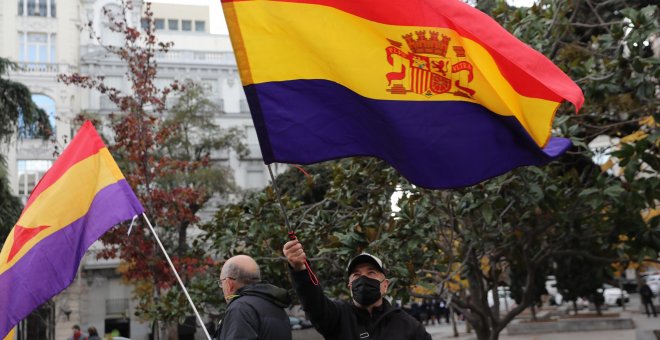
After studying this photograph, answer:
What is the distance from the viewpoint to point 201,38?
52906mm

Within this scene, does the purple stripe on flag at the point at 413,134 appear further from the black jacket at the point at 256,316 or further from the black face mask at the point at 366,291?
the black jacket at the point at 256,316

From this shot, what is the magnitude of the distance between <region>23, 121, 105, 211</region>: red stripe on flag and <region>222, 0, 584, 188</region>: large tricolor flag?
344 cm

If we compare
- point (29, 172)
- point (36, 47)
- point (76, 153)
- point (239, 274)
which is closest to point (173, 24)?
point (36, 47)

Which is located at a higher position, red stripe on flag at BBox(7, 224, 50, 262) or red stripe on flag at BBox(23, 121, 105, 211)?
red stripe on flag at BBox(23, 121, 105, 211)

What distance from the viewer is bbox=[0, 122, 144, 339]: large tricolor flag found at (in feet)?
23.6

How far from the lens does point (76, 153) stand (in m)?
7.78

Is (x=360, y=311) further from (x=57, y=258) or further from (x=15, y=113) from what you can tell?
(x=15, y=113)

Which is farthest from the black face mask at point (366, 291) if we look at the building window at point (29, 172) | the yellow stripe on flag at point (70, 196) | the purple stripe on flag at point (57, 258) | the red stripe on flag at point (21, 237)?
the building window at point (29, 172)

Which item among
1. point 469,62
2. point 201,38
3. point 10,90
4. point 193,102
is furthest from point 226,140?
point 469,62

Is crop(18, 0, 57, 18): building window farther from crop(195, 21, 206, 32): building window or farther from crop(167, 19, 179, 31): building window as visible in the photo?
crop(195, 21, 206, 32): building window

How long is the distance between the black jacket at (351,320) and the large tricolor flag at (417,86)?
868 millimetres

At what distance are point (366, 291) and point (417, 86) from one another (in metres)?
1.41

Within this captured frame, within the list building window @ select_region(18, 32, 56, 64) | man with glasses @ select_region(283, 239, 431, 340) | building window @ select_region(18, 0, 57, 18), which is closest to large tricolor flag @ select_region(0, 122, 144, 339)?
man with glasses @ select_region(283, 239, 431, 340)

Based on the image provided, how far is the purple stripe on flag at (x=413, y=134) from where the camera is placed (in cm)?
497
